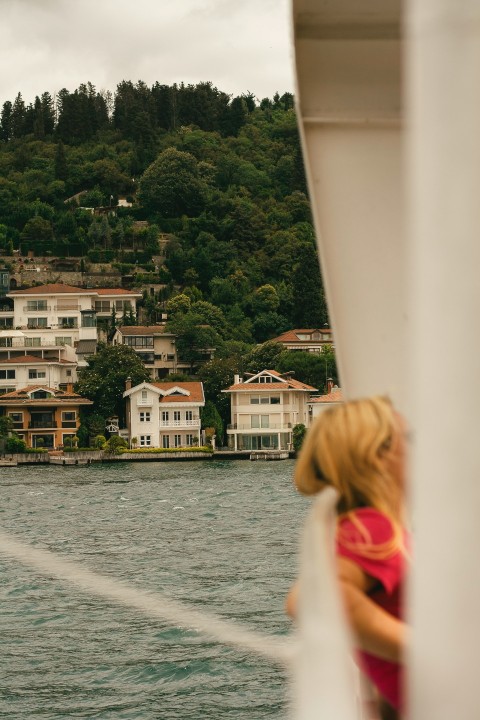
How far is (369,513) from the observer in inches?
50.5

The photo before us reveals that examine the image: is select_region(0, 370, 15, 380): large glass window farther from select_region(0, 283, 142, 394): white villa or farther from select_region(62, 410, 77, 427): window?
select_region(62, 410, 77, 427): window

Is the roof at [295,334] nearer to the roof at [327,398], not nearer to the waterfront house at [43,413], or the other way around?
the roof at [327,398]

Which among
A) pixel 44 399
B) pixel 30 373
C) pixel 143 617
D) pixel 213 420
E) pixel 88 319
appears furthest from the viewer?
pixel 88 319

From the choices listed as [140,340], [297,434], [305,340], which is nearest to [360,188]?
[297,434]

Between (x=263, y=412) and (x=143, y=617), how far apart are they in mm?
46543

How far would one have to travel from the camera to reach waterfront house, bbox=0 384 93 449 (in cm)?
6606

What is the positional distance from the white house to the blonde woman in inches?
2540

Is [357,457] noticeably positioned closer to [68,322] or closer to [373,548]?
[373,548]

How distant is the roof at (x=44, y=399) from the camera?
6586 centimetres

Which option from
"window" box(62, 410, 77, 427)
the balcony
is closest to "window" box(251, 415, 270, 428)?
the balcony

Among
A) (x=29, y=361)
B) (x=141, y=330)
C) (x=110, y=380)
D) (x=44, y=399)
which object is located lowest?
(x=44, y=399)

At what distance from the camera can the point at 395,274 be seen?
1906mm

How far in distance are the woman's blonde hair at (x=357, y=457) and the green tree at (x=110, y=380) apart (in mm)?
66849

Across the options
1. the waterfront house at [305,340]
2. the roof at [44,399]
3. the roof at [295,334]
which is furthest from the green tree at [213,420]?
the roof at [295,334]
